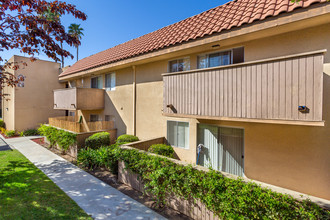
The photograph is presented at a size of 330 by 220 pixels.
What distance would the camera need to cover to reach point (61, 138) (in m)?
10.5

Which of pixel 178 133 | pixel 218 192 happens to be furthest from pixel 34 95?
pixel 218 192

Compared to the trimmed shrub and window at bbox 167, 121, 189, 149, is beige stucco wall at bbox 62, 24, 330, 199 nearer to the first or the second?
window at bbox 167, 121, 189, 149

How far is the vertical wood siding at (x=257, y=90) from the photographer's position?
384cm

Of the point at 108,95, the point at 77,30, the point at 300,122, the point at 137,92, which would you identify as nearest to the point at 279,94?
the point at 300,122

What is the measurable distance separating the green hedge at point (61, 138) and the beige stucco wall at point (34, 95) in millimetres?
6914

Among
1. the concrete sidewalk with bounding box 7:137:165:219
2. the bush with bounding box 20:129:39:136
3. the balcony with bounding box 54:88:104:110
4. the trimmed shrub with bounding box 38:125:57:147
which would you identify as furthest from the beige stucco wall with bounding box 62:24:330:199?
the bush with bounding box 20:129:39:136

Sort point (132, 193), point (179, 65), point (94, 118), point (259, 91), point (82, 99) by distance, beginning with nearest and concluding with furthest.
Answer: point (259, 91) < point (132, 193) < point (179, 65) < point (82, 99) < point (94, 118)

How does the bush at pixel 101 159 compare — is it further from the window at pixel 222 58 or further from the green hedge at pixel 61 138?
the window at pixel 222 58

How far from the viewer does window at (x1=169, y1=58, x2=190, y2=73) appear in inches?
301

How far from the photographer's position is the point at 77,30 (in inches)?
1298

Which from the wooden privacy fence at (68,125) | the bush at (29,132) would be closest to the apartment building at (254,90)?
the wooden privacy fence at (68,125)

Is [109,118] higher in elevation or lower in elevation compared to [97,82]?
lower

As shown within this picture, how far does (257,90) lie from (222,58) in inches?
97.7

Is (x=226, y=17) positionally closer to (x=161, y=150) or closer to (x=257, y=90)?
(x=257, y=90)
